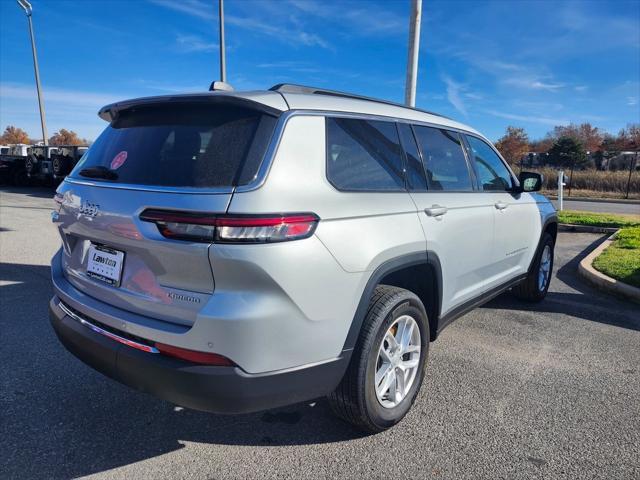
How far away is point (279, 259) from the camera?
Result: 1.98 m

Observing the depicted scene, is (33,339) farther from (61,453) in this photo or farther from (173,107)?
(173,107)

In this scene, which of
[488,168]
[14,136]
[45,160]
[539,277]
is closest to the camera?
[488,168]

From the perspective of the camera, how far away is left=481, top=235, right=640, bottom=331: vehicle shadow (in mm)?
4832

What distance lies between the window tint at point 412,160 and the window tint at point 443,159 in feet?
0.27

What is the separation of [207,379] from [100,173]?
1299 mm

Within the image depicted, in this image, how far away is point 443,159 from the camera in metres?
3.44

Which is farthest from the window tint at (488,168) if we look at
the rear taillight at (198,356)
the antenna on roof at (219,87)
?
the rear taillight at (198,356)

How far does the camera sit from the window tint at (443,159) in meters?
3.22

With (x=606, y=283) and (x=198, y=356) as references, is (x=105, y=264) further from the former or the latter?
(x=606, y=283)

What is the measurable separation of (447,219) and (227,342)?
1.81 meters

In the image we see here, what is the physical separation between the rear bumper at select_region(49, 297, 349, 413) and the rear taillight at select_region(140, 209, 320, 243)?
0.57m

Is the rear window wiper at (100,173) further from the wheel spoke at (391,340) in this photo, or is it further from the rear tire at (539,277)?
the rear tire at (539,277)

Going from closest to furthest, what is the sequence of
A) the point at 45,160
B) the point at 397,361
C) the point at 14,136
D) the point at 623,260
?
1. the point at 397,361
2. the point at 623,260
3. the point at 45,160
4. the point at 14,136

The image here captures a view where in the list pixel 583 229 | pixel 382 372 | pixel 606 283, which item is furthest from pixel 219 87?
pixel 583 229
